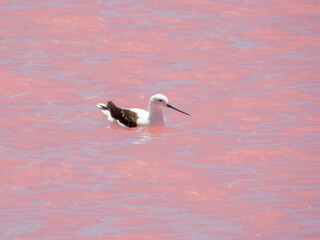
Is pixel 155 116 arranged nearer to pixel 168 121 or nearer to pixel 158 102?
pixel 158 102

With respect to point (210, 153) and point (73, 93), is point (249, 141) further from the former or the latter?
point (73, 93)

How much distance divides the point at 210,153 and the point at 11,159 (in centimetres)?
268

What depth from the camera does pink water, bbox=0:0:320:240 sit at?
396 inches

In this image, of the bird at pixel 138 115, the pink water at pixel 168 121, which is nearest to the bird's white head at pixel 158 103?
the bird at pixel 138 115

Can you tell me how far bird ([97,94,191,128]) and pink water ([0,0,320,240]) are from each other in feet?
0.78

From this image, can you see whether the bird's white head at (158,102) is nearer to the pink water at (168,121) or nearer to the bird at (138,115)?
the bird at (138,115)

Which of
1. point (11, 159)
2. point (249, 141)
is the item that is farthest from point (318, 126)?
point (11, 159)

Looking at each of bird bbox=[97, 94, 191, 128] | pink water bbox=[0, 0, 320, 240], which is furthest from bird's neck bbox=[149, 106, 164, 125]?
pink water bbox=[0, 0, 320, 240]

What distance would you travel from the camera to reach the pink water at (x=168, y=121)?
10055 millimetres

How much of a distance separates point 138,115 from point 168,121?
736mm

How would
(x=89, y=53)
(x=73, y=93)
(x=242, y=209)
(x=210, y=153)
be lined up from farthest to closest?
(x=89, y=53), (x=73, y=93), (x=210, y=153), (x=242, y=209)

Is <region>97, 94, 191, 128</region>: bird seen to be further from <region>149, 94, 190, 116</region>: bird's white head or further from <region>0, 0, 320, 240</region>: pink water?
<region>0, 0, 320, 240</region>: pink water

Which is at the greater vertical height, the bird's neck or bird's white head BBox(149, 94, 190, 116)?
bird's white head BBox(149, 94, 190, 116)

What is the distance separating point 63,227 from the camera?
31.6 feet
